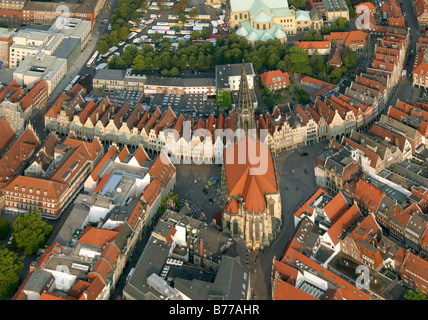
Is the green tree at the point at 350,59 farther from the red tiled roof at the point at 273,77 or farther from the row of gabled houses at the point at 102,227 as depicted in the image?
the row of gabled houses at the point at 102,227

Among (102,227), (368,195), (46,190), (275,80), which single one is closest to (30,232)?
(46,190)

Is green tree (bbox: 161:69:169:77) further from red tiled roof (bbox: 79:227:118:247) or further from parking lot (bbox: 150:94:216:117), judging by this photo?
red tiled roof (bbox: 79:227:118:247)

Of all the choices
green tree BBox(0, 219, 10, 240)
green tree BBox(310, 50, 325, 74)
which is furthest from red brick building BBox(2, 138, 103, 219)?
green tree BBox(310, 50, 325, 74)

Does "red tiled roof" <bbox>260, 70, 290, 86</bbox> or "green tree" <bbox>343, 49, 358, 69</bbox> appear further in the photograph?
"green tree" <bbox>343, 49, 358, 69</bbox>

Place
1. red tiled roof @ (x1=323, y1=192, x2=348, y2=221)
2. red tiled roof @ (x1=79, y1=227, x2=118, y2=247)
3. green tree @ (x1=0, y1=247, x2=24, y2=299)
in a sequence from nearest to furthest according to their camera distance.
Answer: green tree @ (x1=0, y1=247, x2=24, y2=299)
red tiled roof @ (x1=79, y1=227, x2=118, y2=247)
red tiled roof @ (x1=323, y1=192, x2=348, y2=221)

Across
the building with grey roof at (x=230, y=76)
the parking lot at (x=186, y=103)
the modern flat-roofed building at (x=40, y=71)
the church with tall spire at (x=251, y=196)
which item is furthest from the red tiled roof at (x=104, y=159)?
the modern flat-roofed building at (x=40, y=71)

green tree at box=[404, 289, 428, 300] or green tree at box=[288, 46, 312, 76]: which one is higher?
green tree at box=[404, 289, 428, 300]
